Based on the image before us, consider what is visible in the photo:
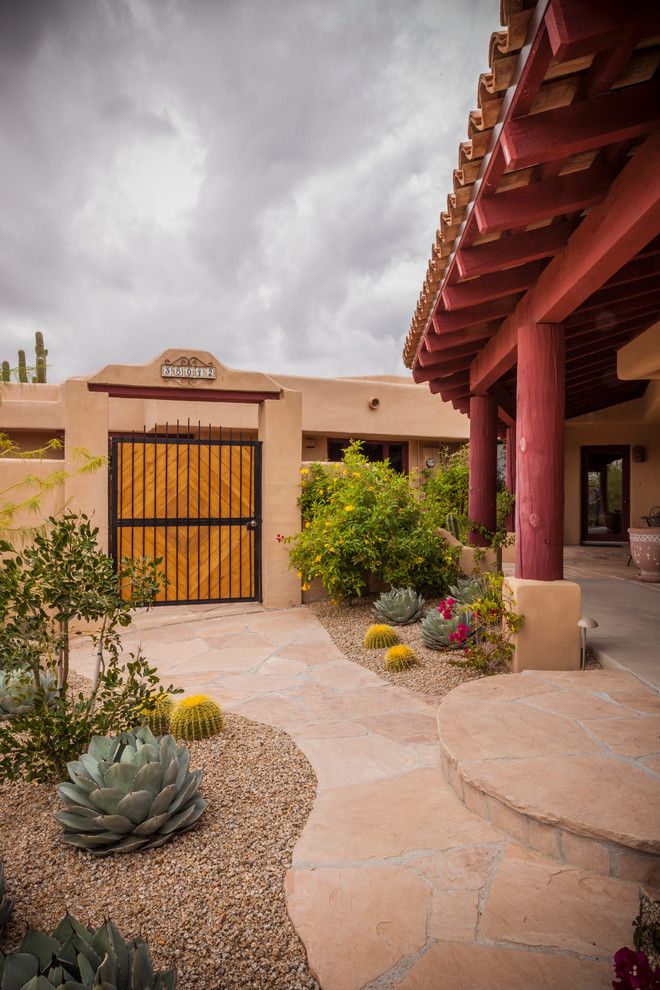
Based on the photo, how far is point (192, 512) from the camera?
25.7ft

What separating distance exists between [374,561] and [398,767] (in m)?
3.89

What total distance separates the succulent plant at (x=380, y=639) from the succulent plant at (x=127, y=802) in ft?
10.8

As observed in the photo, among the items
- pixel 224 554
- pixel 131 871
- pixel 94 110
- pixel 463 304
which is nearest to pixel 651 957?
pixel 131 871

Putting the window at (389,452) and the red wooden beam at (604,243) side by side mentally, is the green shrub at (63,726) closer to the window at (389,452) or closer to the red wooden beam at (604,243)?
the red wooden beam at (604,243)

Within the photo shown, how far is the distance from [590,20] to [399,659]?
4468mm

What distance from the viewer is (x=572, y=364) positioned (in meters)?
8.59

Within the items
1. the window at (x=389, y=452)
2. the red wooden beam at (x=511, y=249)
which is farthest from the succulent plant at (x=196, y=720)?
the window at (x=389, y=452)

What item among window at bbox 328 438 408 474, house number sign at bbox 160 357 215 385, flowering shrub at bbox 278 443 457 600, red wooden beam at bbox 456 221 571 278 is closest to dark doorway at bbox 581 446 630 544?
window at bbox 328 438 408 474

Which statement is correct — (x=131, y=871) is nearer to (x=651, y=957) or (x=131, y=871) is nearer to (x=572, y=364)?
(x=651, y=957)

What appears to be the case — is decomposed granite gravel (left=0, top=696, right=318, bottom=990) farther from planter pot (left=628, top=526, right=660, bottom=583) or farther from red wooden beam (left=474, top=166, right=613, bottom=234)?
planter pot (left=628, top=526, right=660, bottom=583)

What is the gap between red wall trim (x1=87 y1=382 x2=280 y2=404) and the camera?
735 cm

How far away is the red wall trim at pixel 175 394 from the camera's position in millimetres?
7354

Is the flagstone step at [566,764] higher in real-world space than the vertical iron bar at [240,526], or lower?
lower

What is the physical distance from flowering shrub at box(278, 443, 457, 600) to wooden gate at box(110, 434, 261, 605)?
27.8 inches
